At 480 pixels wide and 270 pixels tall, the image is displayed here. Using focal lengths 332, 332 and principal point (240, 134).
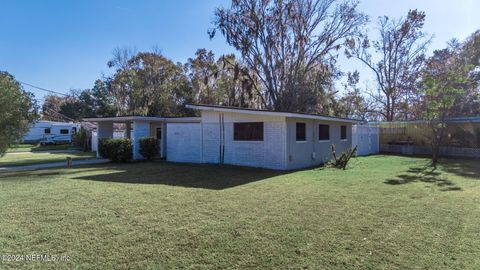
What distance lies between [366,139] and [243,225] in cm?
1981

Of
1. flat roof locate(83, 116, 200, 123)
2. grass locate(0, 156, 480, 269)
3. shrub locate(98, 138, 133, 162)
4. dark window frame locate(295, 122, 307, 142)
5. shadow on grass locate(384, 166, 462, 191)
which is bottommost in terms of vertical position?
grass locate(0, 156, 480, 269)

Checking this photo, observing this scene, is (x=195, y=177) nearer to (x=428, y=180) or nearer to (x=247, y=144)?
(x=247, y=144)

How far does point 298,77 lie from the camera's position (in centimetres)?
2772

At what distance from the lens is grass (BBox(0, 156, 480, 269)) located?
403cm

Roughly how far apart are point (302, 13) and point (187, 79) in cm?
1710

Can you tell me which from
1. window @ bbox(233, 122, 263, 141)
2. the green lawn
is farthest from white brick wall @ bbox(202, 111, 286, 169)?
the green lawn

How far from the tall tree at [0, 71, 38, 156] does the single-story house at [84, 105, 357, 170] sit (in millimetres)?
5293

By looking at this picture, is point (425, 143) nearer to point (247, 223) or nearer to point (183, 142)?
point (183, 142)

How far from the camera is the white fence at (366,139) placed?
21812 millimetres

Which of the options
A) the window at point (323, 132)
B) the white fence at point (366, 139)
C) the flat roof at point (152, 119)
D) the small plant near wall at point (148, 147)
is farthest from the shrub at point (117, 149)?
the white fence at point (366, 139)

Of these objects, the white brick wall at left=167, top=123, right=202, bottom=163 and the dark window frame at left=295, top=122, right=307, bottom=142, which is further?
the white brick wall at left=167, top=123, right=202, bottom=163

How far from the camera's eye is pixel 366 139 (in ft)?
75.8

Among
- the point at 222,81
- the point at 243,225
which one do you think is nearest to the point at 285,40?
the point at 222,81

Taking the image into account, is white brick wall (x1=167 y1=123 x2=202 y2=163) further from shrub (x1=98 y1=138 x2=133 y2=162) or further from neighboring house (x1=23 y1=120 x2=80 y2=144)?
neighboring house (x1=23 y1=120 x2=80 y2=144)
